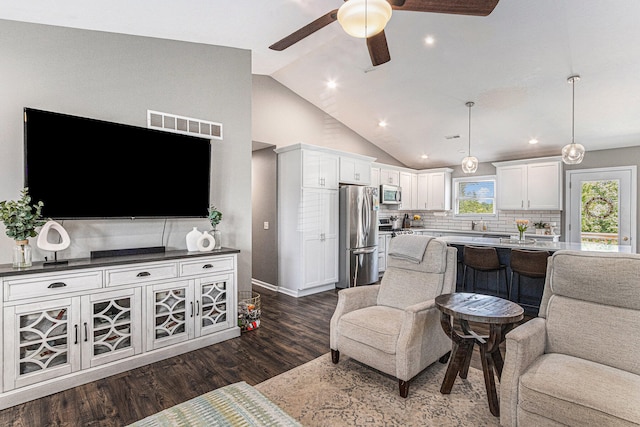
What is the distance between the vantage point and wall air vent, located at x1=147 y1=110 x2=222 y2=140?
3183 mm

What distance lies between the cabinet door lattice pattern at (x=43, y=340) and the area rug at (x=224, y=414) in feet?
5.24

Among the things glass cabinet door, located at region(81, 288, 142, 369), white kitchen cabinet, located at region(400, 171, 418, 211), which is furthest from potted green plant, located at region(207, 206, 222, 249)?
white kitchen cabinet, located at region(400, 171, 418, 211)

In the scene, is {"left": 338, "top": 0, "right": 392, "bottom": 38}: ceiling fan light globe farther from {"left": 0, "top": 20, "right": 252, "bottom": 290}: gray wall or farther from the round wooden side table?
{"left": 0, "top": 20, "right": 252, "bottom": 290}: gray wall

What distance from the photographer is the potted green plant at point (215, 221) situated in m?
3.36

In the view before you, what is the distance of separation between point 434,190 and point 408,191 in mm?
590

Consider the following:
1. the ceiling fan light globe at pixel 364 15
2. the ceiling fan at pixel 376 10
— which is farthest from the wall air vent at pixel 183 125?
the ceiling fan light globe at pixel 364 15

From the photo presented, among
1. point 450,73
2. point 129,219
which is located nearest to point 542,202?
point 450,73

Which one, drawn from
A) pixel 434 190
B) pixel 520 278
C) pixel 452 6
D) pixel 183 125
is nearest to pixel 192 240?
pixel 183 125

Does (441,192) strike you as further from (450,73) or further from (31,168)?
(31,168)

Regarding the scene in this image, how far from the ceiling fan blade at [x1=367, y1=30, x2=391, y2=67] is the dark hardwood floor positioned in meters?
2.69

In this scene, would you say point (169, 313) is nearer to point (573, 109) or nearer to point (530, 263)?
point (530, 263)

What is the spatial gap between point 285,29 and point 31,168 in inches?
102

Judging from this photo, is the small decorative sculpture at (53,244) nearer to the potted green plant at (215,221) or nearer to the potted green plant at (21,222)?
the potted green plant at (21,222)

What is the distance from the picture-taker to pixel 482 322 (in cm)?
198
